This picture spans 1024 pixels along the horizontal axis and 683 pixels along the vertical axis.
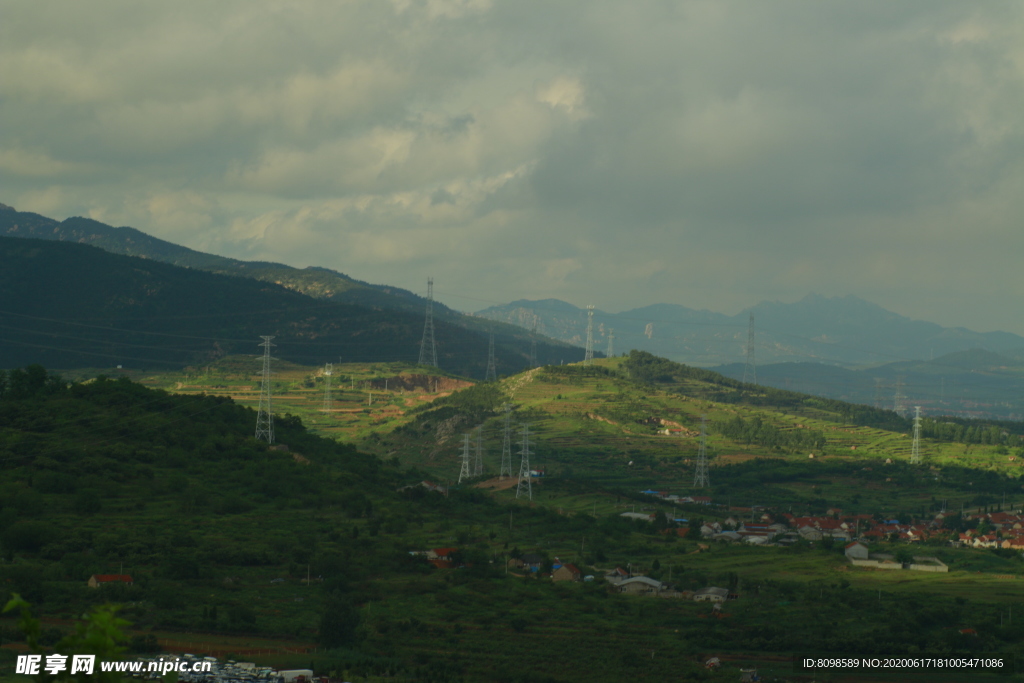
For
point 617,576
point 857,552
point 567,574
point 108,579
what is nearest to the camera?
point 108,579

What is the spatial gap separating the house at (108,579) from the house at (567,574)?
24807 millimetres

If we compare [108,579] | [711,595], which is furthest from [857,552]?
[108,579]

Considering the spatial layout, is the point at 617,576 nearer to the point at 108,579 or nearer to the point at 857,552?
the point at 857,552

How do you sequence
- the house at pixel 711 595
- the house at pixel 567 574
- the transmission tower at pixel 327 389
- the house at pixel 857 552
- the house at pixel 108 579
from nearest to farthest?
the house at pixel 108 579 < the house at pixel 711 595 < the house at pixel 567 574 < the house at pixel 857 552 < the transmission tower at pixel 327 389

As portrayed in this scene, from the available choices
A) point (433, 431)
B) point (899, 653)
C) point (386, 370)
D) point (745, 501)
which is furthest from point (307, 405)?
point (899, 653)

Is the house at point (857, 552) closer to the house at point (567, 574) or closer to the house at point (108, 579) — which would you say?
the house at point (567, 574)

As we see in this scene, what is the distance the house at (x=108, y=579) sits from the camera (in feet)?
168

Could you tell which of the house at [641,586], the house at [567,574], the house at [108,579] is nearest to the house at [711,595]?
the house at [641,586]

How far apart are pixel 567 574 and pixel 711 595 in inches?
358

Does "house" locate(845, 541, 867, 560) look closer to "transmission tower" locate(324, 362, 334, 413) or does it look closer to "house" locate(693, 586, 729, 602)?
"house" locate(693, 586, 729, 602)

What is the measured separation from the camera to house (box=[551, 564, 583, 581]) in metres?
63.1

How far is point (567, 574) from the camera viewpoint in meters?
63.4

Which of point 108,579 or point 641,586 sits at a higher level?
point 108,579

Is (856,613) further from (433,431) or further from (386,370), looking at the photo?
(386,370)
